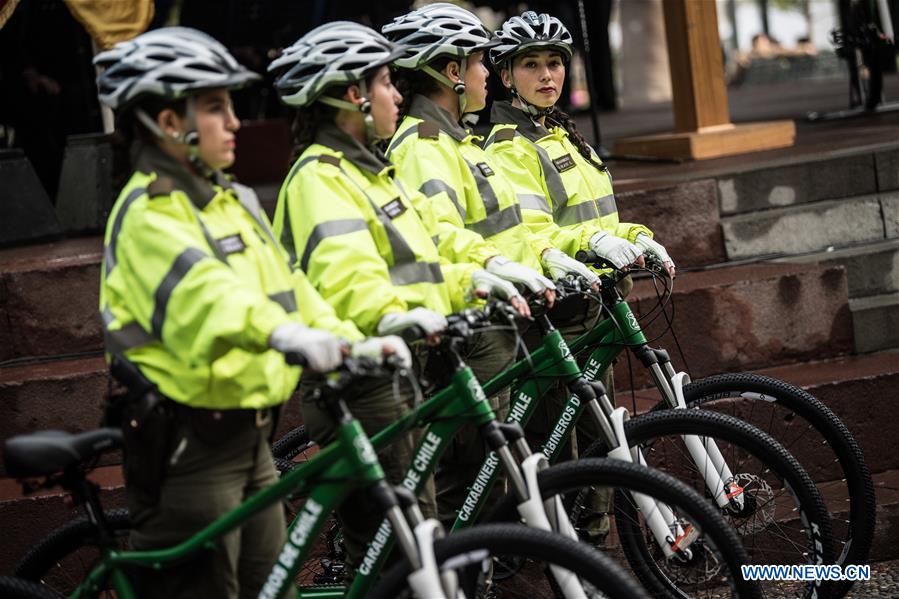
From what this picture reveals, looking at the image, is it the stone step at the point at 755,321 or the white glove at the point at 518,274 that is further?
the stone step at the point at 755,321

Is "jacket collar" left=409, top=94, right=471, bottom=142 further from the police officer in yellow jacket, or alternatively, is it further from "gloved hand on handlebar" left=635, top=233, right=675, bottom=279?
"gloved hand on handlebar" left=635, top=233, right=675, bottom=279

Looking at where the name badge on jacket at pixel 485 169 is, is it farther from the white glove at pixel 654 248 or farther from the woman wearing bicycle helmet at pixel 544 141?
the white glove at pixel 654 248

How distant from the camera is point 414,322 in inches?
146

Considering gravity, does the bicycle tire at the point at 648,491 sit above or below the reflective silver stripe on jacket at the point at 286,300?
below

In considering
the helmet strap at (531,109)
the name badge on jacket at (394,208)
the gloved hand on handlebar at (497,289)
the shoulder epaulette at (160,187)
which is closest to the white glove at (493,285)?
the gloved hand on handlebar at (497,289)

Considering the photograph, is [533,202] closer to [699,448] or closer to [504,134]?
[504,134]

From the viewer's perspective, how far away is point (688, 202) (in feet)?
23.5

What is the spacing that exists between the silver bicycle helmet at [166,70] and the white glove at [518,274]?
1165mm

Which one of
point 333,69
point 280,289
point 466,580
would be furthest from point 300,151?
point 466,580

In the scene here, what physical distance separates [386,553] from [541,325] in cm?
103

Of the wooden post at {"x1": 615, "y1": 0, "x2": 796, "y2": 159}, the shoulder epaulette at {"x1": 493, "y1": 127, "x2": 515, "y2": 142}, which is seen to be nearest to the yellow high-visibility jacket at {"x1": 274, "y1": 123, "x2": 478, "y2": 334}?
the shoulder epaulette at {"x1": 493, "y1": 127, "x2": 515, "y2": 142}

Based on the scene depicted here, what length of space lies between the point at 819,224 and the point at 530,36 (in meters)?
2.74

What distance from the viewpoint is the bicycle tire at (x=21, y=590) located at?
3.62 metres

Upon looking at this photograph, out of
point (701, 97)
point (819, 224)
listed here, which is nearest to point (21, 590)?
point (819, 224)
